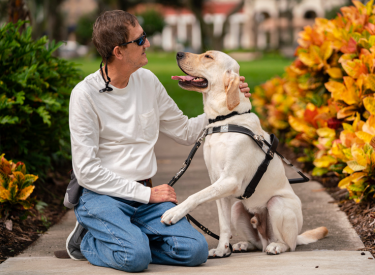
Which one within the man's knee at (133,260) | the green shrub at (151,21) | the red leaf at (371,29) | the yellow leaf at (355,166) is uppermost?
the red leaf at (371,29)

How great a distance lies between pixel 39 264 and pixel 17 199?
2.54ft

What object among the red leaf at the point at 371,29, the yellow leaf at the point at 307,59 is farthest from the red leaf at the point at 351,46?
the yellow leaf at the point at 307,59

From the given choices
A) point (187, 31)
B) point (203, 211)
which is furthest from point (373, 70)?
point (187, 31)

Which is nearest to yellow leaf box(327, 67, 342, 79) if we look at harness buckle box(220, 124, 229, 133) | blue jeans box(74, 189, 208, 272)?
harness buckle box(220, 124, 229, 133)

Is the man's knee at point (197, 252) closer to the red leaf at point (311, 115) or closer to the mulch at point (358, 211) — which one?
the mulch at point (358, 211)

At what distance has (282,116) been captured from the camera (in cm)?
726

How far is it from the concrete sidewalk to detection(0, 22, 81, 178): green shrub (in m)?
0.82

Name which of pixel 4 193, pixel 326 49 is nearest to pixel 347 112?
pixel 326 49

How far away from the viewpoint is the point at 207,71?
12.0 feet

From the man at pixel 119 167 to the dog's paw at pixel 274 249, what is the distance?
1.71ft

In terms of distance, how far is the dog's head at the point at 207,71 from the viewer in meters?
3.60

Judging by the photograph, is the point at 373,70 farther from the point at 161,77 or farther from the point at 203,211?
the point at 161,77

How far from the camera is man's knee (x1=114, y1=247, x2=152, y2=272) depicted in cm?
304

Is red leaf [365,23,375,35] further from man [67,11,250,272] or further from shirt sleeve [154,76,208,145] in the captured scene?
shirt sleeve [154,76,208,145]
